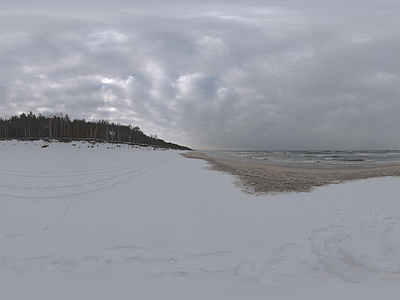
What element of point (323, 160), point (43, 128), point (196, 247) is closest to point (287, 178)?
point (196, 247)

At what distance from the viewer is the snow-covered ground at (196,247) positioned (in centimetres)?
334

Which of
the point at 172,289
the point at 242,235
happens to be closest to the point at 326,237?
the point at 242,235

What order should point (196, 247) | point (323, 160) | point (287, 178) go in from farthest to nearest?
point (323, 160) < point (287, 178) < point (196, 247)

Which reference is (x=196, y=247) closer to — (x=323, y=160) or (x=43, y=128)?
(x=323, y=160)

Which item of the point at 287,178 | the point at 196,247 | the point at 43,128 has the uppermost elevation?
the point at 43,128

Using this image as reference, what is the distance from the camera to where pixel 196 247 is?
4.56 m

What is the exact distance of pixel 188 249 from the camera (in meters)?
4.47

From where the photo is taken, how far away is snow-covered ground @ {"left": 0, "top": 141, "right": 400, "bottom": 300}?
3338 mm

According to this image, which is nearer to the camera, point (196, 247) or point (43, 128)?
point (196, 247)

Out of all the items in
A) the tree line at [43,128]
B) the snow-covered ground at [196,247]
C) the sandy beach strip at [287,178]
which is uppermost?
the tree line at [43,128]

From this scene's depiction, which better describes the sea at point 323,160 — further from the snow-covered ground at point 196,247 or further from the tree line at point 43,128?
the tree line at point 43,128

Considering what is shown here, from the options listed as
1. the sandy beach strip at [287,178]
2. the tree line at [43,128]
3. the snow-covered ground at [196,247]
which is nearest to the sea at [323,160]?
the sandy beach strip at [287,178]

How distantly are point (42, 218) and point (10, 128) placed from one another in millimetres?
86987

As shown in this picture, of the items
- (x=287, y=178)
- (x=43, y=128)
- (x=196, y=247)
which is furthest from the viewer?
(x=43, y=128)
